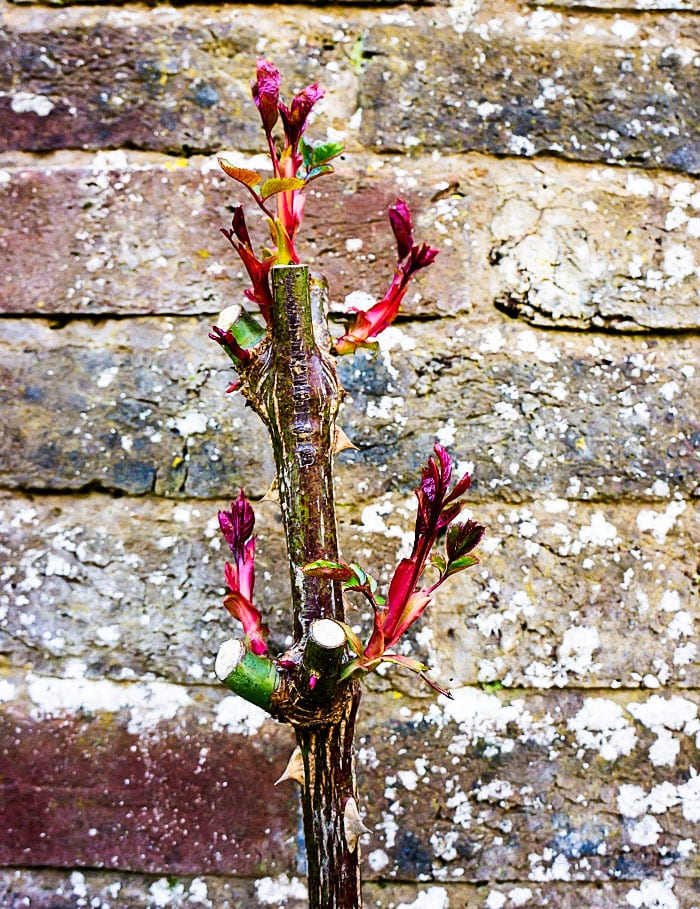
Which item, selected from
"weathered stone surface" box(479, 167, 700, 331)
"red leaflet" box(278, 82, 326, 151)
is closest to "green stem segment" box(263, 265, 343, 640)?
"red leaflet" box(278, 82, 326, 151)

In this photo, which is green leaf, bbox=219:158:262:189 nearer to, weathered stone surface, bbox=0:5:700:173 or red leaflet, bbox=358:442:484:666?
red leaflet, bbox=358:442:484:666

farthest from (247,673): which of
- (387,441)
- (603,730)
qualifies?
(603,730)

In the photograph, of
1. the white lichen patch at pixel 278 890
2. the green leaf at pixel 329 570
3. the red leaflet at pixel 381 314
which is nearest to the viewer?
the green leaf at pixel 329 570

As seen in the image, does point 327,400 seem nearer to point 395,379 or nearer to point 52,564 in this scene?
point 395,379

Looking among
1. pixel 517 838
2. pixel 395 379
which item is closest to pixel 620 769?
pixel 517 838

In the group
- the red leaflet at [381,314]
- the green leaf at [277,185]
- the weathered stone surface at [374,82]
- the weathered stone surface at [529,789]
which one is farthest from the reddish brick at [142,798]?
the weathered stone surface at [374,82]

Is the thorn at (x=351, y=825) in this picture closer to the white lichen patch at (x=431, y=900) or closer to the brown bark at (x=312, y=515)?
the brown bark at (x=312, y=515)
